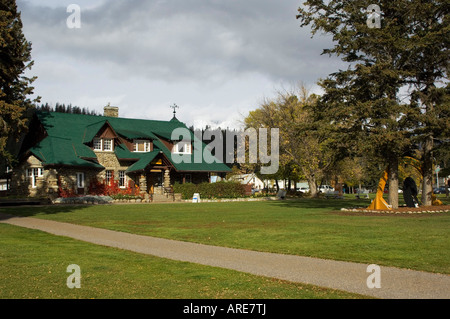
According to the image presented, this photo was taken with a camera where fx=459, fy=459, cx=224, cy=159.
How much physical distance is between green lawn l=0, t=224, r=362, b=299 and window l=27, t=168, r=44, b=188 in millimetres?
32572

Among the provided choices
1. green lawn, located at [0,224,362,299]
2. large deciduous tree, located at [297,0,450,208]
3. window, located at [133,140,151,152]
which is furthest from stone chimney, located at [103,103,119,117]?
green lawn, located at [0,224,362,299]

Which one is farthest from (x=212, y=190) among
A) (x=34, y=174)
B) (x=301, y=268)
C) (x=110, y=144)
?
(x=301, y=268)

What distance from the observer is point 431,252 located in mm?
11289

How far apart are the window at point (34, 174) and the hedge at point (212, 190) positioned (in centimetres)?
1273

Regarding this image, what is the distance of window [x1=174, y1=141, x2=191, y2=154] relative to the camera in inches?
2052

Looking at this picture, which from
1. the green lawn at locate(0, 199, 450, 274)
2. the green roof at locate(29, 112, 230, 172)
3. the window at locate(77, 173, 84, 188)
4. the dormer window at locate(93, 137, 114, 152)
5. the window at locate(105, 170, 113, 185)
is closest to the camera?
the green lawn at locate(0, 199, 450, 274)

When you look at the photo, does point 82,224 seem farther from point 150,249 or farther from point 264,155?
point 264,155

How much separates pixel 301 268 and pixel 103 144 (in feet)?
131

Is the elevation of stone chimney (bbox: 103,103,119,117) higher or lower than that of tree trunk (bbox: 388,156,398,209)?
higher

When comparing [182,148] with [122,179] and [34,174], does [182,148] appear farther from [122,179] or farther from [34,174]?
[34,174]

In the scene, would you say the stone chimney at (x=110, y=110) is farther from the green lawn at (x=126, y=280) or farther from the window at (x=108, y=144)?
the green lawn at (x=126, y=280)

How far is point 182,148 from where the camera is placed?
172 ft

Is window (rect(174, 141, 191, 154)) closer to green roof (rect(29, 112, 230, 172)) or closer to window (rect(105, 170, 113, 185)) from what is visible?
Result: green roof (rect(29, 112, 230, 172))
